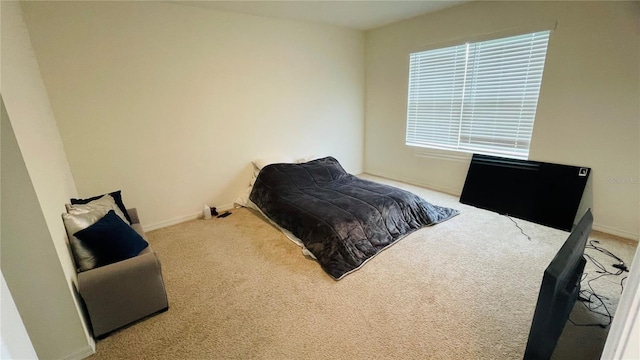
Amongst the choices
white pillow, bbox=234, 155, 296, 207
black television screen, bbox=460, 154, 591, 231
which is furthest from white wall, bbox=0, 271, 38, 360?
black television screen, bbox=460, 154, 591, 231

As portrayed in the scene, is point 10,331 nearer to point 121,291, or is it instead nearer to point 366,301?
point 121,291

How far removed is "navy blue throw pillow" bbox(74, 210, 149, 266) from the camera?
1690mm

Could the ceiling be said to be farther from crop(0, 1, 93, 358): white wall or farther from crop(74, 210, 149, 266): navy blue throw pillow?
crop(74, 210, 149, 266): navy blue throw pillow

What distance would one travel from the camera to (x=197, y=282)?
2195mm

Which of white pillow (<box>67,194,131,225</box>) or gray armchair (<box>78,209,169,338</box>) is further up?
white pillow (<box>67,194,131,225</box>)

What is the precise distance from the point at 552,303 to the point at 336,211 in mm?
1739

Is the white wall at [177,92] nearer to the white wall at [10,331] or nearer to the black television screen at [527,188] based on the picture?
the black television screen at [527,188]

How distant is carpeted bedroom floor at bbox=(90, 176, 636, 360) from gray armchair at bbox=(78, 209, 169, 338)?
100 millimetres

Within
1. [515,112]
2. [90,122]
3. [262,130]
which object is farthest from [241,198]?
[515,112]

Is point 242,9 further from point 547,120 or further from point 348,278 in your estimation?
point 547,120

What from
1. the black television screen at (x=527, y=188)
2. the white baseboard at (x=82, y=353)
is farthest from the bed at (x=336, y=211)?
the white baseboard at (x=82, y=353)

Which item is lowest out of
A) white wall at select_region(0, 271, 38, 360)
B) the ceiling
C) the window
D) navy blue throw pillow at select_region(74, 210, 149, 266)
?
navy blue throw pillow at select_region(74, 210, 149, 266)

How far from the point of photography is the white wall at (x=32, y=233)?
4.11 feet

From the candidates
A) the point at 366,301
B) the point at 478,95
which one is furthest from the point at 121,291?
the point at 478,95
